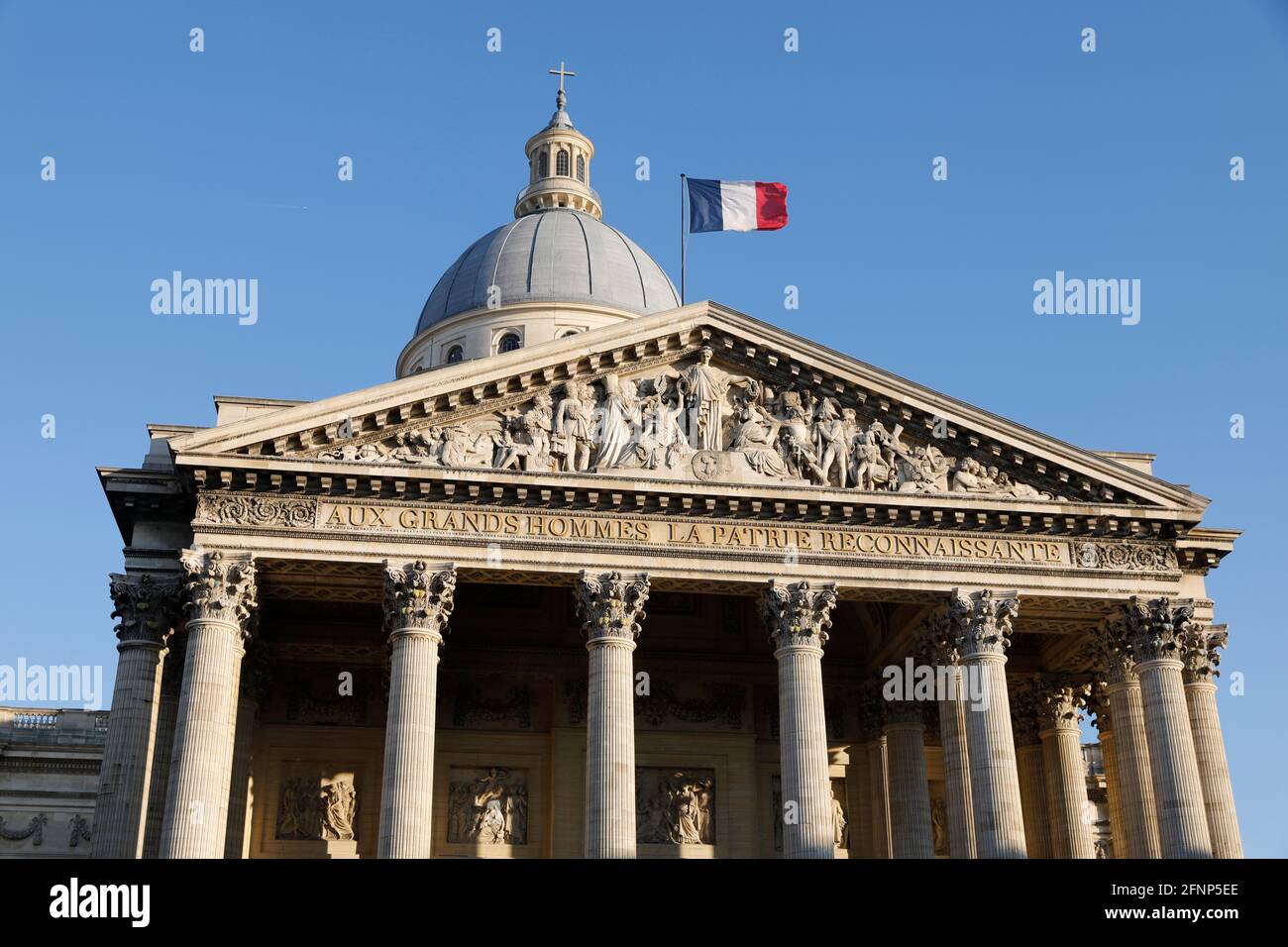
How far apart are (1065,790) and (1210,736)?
4393 mm

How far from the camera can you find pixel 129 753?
31.8 meters

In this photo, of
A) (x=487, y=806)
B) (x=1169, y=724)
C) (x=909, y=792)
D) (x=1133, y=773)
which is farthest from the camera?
(x=909, y=792)

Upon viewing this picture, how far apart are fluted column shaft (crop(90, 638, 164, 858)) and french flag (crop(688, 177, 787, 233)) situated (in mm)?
17161

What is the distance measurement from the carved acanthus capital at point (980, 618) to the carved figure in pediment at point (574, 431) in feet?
28.4

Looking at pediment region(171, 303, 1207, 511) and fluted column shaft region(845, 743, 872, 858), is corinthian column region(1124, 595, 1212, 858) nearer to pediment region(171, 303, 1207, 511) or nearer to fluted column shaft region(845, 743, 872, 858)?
pediment region(171, 303, 1207, 511)

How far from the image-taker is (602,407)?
3406cm

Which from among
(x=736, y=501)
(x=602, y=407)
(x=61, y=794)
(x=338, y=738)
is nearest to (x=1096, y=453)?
(x=736, y=501)

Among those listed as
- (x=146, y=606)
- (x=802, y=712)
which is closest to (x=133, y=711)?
(x=146, y=606)

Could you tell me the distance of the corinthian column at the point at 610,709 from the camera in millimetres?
30672

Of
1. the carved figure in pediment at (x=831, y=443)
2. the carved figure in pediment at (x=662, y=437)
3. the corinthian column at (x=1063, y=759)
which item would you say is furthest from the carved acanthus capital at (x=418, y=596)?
the corinthian column at (x=1063, y=759)

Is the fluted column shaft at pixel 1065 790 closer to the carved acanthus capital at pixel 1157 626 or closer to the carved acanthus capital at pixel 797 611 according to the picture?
the carved acanthus capital at pixel 1157 626

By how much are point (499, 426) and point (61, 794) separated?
83.6ft

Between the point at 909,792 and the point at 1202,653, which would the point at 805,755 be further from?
the point at 1202,653
